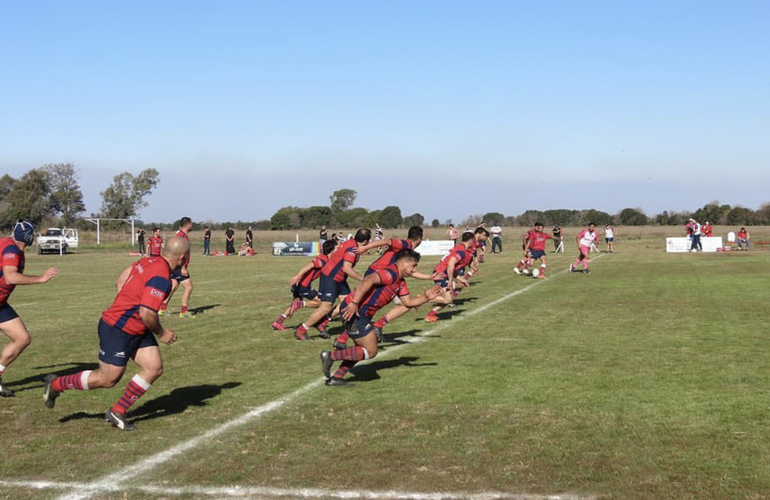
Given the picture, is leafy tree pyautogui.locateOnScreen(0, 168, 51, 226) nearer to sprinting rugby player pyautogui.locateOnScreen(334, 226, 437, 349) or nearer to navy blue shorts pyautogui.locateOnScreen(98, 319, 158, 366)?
sprinting rugby player pyautogui.locateOnScreen(334, 226, 437, 349)

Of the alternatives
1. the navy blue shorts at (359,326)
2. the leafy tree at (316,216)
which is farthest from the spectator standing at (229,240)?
the leafy tree at (316,216)

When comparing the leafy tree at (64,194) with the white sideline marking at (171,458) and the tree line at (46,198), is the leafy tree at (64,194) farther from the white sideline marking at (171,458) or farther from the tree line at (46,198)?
the white sideline marking at (171,458)

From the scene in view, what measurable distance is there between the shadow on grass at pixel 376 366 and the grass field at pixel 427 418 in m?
0.04

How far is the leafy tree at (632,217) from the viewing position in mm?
128875

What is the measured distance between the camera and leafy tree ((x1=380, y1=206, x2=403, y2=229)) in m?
137

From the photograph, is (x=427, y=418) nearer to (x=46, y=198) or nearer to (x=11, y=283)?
(x=11, y=283)

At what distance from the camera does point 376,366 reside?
35.0ft

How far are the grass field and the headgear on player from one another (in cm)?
185

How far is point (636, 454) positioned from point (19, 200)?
10806 centimetres

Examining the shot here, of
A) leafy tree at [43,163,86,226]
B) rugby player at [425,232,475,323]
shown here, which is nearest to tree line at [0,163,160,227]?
leafy tree at [43,163,86,226]

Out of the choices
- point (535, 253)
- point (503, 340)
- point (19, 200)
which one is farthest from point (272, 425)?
point (19, 200)

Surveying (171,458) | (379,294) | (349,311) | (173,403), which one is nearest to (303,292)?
(379,294)

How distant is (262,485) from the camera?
18.4 ft

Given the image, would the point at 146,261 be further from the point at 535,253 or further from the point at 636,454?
the point at 535,253
